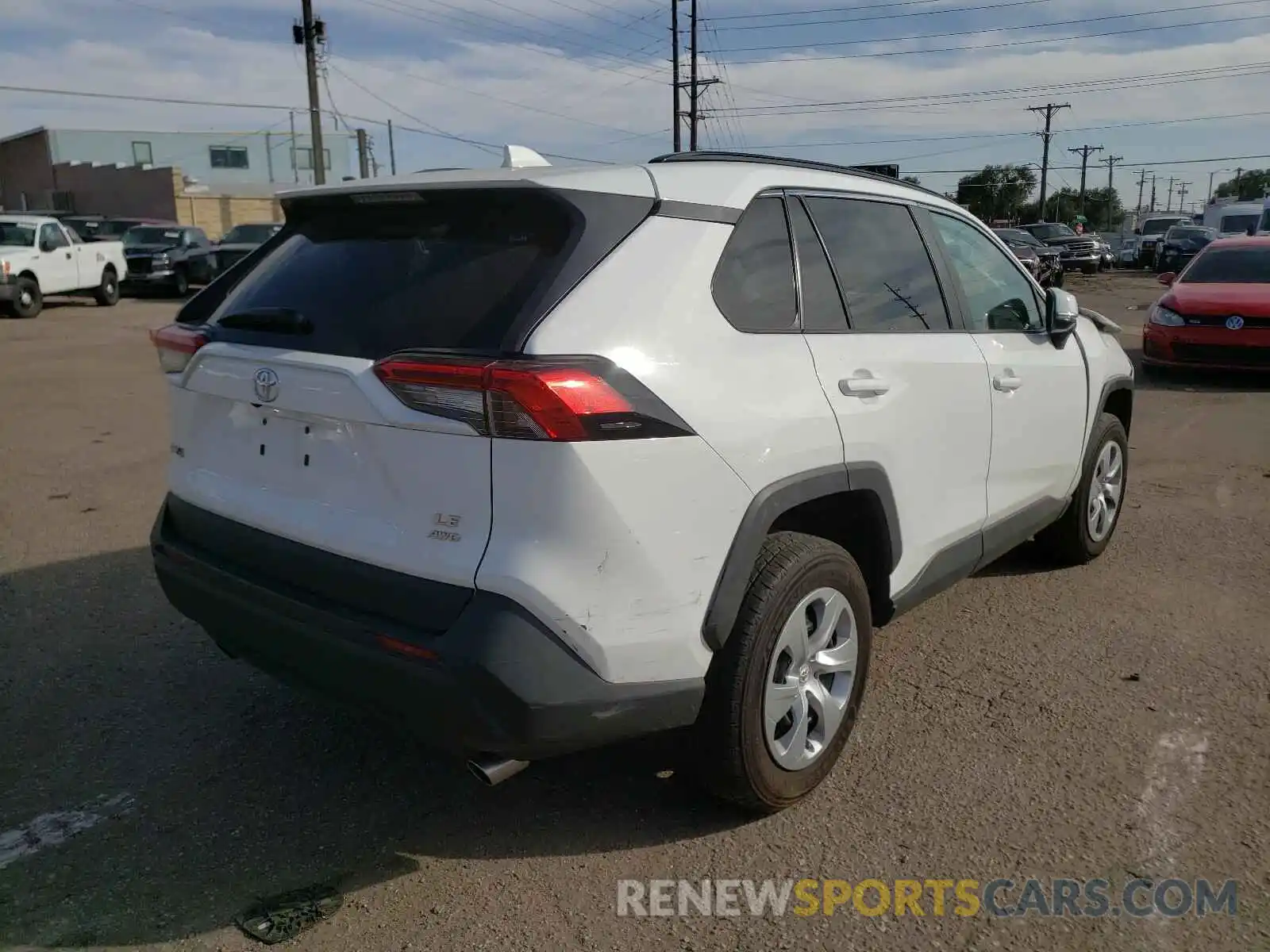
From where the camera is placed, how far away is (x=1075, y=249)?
3447cm

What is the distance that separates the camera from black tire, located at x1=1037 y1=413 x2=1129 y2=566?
16.1ft

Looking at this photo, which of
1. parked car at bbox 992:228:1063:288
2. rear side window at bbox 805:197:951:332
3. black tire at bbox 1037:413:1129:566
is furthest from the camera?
parked car at bbox 992:228:1063:288

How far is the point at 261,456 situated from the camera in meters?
2.85

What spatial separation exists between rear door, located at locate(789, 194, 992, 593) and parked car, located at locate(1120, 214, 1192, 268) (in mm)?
38321

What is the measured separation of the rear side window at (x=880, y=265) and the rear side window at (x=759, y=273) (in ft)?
0.83

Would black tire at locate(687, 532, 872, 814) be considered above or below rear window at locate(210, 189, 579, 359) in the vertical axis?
below

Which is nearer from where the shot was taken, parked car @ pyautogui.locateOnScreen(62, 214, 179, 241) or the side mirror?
the side mirror

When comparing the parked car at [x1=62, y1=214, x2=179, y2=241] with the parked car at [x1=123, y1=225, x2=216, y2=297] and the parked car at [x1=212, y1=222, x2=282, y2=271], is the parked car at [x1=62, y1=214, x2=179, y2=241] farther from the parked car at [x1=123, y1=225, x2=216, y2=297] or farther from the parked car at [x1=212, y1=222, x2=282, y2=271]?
the parked car at [x1=212, y1=222, x2=282, y2=271]

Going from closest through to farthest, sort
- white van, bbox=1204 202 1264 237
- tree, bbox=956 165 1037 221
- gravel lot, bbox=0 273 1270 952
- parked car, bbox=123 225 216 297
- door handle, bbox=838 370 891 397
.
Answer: gravel lot, bbox=0 273 1270 952
door handle, bbox=838 370 891 397
parked car, bbox=123 225 216 297
white van, bbox=1204 202 1264 237
tree, bbox=956 165 1037 221

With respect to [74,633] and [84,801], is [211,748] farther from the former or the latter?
[74,633]

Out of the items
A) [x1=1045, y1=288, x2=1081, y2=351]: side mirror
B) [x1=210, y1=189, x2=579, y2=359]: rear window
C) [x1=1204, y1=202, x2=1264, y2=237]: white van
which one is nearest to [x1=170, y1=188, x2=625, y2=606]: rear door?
[x1=210, y1=189, x2=579, y2=359]: rear window

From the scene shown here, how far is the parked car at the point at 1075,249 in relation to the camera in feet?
112

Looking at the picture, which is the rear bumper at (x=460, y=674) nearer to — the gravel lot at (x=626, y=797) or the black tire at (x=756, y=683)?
the black tire at (x=756, y=683)

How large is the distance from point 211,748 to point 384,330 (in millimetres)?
1714
